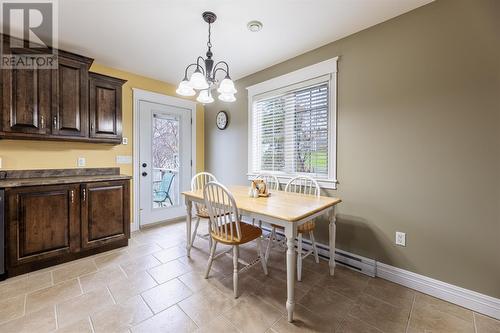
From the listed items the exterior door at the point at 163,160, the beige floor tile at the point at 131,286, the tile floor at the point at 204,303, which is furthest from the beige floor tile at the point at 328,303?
the exterior door at the point at 163,160

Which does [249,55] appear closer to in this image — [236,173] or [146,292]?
[236,173]

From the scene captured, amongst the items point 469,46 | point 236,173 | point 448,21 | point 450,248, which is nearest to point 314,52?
point 448,21

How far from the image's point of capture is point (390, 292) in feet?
6.28

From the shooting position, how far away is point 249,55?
2877 mm

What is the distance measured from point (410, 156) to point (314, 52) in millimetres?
1614

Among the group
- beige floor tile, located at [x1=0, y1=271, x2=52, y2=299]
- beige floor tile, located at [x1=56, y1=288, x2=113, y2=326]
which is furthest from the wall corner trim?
beige floor tile, located at [x1=0, y1=271, x2=52, y2=299]

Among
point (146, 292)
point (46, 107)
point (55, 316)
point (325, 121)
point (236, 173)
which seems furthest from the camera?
point (236, 173)

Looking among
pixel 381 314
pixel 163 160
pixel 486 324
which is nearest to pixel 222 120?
pixel 163 160

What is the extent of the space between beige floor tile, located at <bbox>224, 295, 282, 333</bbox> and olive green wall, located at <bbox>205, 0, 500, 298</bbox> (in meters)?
1.19

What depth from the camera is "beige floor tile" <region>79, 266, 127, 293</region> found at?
2002 millimetres

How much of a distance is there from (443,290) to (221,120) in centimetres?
355

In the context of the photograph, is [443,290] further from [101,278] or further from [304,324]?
[101,278]

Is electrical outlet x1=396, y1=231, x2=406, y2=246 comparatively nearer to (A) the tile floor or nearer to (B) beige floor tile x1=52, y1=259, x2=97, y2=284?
(A) the tile floor

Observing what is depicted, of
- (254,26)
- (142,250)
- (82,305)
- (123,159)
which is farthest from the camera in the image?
(123,159)
